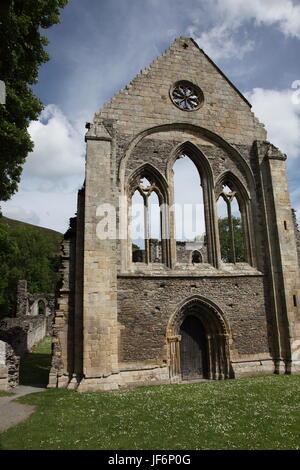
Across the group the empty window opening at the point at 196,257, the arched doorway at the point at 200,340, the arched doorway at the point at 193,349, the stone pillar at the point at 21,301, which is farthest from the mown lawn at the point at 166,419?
the stone pillar at the point at 21,301

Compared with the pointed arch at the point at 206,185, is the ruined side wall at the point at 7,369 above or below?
below

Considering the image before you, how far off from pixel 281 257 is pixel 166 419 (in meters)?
7.51

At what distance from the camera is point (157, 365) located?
34.0 ft

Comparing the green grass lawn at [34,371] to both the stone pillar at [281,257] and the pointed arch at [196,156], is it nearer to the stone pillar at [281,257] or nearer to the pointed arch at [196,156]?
the stone pillar at [281,257]

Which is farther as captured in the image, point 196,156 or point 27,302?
point 27,302

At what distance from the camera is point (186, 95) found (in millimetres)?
13203

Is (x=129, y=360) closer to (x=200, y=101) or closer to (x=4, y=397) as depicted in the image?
(x=4, y=397)

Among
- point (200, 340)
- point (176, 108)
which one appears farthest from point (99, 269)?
point (176, 108)

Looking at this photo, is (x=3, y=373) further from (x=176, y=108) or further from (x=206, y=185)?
(x=176, y=108)

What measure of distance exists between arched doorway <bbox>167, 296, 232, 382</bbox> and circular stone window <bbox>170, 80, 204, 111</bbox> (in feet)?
24.5

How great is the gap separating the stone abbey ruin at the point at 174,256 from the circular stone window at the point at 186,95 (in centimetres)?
5

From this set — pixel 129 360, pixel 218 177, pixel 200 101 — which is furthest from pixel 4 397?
pixel 200 101

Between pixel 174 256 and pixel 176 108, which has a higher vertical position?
pixel 176 108

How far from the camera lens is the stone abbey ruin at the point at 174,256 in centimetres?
1002
